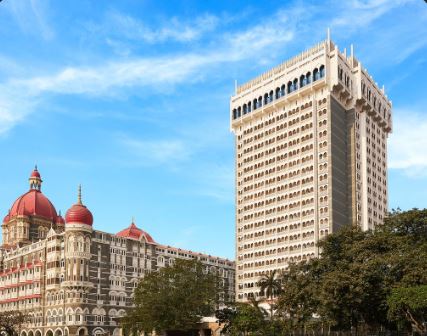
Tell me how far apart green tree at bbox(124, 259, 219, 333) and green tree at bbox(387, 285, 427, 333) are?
111ft

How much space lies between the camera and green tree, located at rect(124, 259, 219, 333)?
86.1 metres

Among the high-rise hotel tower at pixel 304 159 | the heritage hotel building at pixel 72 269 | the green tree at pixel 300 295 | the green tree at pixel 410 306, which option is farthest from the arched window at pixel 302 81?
the green tree at pixel 410 306

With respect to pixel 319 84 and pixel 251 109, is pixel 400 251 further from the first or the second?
pixel 251 109

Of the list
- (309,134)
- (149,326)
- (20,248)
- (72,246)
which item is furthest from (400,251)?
(20,248)

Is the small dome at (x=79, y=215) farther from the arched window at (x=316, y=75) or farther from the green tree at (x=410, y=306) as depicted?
the green tree at (x=410, y=306)

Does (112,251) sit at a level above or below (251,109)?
below

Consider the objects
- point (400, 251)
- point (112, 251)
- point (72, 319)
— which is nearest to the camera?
point (400, 251)

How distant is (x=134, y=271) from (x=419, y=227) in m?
77.4

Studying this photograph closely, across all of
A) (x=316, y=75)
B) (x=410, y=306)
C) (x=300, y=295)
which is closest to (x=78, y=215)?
(x=316, y=75)

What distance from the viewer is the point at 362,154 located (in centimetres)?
12888

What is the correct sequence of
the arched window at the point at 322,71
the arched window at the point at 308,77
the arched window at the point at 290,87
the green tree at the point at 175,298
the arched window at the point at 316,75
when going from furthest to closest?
the arched window at the point at 290,87, the arched window at the point at 308,77, the arched window at the point at 316,75, the arched window at the point at 322,71, the green tree at the point at 175,298

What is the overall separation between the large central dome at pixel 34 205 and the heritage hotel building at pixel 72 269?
300 mm

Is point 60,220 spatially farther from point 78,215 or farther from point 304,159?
point 304,159

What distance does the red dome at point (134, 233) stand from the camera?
138500 millimetres
